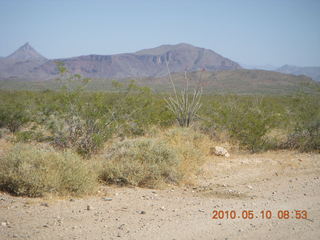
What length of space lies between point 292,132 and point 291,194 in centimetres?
550

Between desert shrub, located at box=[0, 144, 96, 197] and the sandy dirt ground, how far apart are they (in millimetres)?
207

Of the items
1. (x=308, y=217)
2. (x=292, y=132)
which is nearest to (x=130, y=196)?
(x=308, y=217)

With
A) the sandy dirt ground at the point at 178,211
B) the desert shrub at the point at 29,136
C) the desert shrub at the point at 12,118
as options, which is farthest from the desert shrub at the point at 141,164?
the desert shrub at the point at 12,118

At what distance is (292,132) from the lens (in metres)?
11.5

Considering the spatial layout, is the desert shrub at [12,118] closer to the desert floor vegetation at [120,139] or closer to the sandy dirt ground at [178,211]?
the desert floor vegetation at [120,139]

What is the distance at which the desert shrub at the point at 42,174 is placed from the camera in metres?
5.87

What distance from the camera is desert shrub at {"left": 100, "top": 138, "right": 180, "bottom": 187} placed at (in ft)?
22.6

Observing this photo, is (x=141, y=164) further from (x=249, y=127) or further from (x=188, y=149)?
(x=249, y=127)

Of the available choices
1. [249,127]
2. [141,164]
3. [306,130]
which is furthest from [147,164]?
[306,130]

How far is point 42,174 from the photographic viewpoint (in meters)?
5.91

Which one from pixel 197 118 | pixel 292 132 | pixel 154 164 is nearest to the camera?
pixel 154 164

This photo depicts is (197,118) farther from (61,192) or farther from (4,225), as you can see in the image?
(4,225)

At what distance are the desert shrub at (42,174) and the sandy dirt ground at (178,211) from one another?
0.21m

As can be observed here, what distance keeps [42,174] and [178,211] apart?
2509 millimetres
